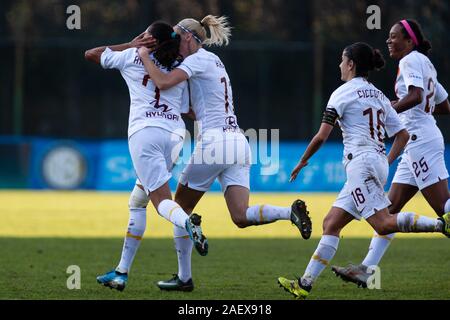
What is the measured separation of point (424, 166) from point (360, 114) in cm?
150

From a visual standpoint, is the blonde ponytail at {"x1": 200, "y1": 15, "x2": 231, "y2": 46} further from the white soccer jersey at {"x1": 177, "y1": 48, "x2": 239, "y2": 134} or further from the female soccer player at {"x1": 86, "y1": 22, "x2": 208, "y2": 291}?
the female soccer player at {"x1": 86, "y1": 22, "x2": 208, "y2": 291}

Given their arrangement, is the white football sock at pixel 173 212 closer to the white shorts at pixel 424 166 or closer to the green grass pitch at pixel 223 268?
the green grass pitch at pixel 223 268

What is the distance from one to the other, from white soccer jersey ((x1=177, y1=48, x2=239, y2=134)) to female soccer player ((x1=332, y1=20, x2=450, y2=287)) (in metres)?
→ 1.55

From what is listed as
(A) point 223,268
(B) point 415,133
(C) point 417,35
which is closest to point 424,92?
(B) point 415,133

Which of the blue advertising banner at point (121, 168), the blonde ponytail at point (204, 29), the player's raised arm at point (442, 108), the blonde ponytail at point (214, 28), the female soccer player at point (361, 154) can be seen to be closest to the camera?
the female soccer player at point (361, 154)

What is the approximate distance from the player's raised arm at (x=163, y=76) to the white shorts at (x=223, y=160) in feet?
1.93

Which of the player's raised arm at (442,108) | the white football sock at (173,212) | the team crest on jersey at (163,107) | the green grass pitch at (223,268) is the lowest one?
the green grass pitch at (223,268)

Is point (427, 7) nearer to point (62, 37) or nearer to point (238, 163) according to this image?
point (62, 37)

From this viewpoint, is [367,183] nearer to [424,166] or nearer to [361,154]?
[361,154]

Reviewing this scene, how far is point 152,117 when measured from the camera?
8.50 m

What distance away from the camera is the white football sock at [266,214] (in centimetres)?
821

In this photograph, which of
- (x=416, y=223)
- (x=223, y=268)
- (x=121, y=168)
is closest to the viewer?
(x=416, y=223)

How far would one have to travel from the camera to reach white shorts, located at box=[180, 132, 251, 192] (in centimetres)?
862

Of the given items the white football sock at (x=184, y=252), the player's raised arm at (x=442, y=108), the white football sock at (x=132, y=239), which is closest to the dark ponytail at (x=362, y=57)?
the player's raised arm at (x=442, y=108)
